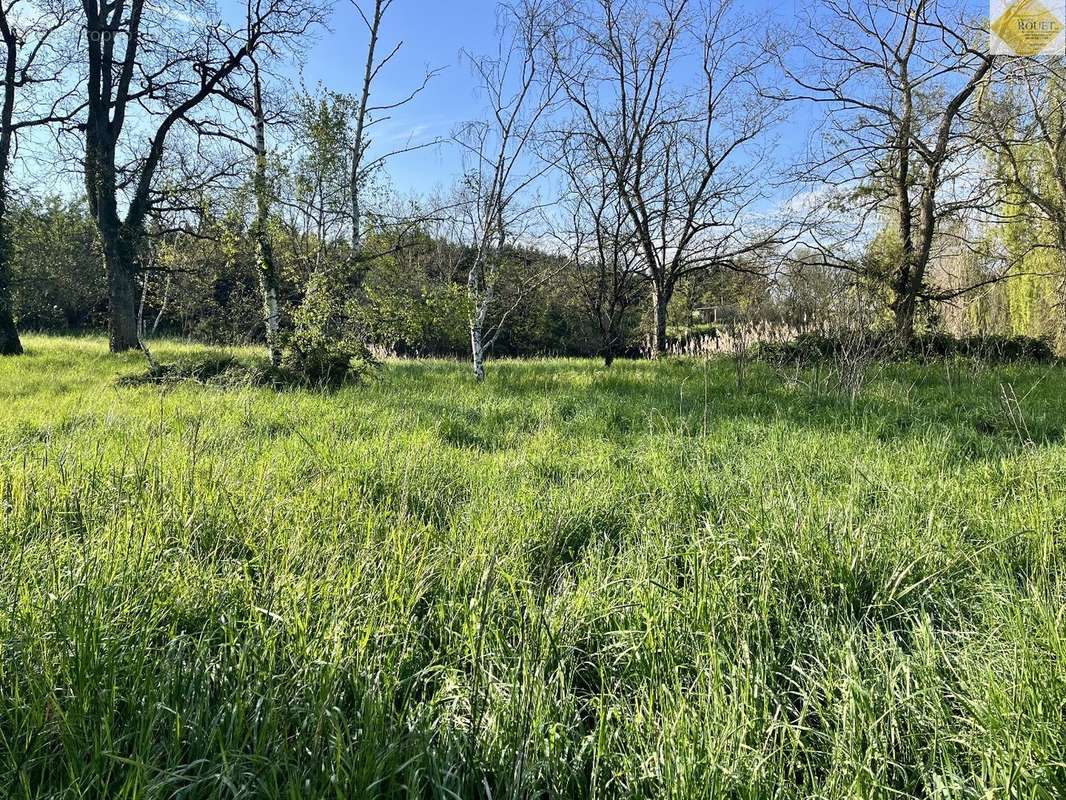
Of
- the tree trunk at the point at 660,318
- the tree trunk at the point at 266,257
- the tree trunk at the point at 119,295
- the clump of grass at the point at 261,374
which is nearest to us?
the clump of grass at the point at 261,374

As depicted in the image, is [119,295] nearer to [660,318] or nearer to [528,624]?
[660,318]

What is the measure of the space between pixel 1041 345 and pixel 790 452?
11.2 m

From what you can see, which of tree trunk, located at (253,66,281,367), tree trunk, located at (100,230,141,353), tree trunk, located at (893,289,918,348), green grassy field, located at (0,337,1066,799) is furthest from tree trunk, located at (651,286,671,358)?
tree trunk, located at (100,230,141,353)

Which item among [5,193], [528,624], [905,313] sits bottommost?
[528,624]

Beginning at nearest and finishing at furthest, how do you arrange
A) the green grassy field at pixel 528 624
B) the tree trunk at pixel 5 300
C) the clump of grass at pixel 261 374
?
the green grassy field at pixel 528 624 → the clump of grass at pixel 261 374 → the tree trunk at pixel 5 300

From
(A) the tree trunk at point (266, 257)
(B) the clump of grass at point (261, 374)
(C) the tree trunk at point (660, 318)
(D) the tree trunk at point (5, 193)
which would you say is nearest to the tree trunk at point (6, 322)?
(D) the tree trunk at point (5, 193)

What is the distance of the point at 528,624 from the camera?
1.77m

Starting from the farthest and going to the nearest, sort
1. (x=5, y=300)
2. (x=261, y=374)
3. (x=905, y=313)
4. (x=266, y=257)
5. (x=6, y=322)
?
(x=6, y=322), (x=5, y=300), (x=905, y=313), (x=266, y=257), (x=261, y=374)

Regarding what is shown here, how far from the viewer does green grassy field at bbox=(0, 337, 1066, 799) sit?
46.3 inches

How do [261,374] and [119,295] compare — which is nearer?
[261,374]

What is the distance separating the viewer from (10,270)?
12984mm

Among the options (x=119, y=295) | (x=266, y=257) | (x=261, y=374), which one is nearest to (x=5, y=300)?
(x=119, y=295)

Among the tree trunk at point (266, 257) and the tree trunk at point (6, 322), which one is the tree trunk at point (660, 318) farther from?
the tree trunk at point (6, 322)

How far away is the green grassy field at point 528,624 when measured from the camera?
1.18 meters
